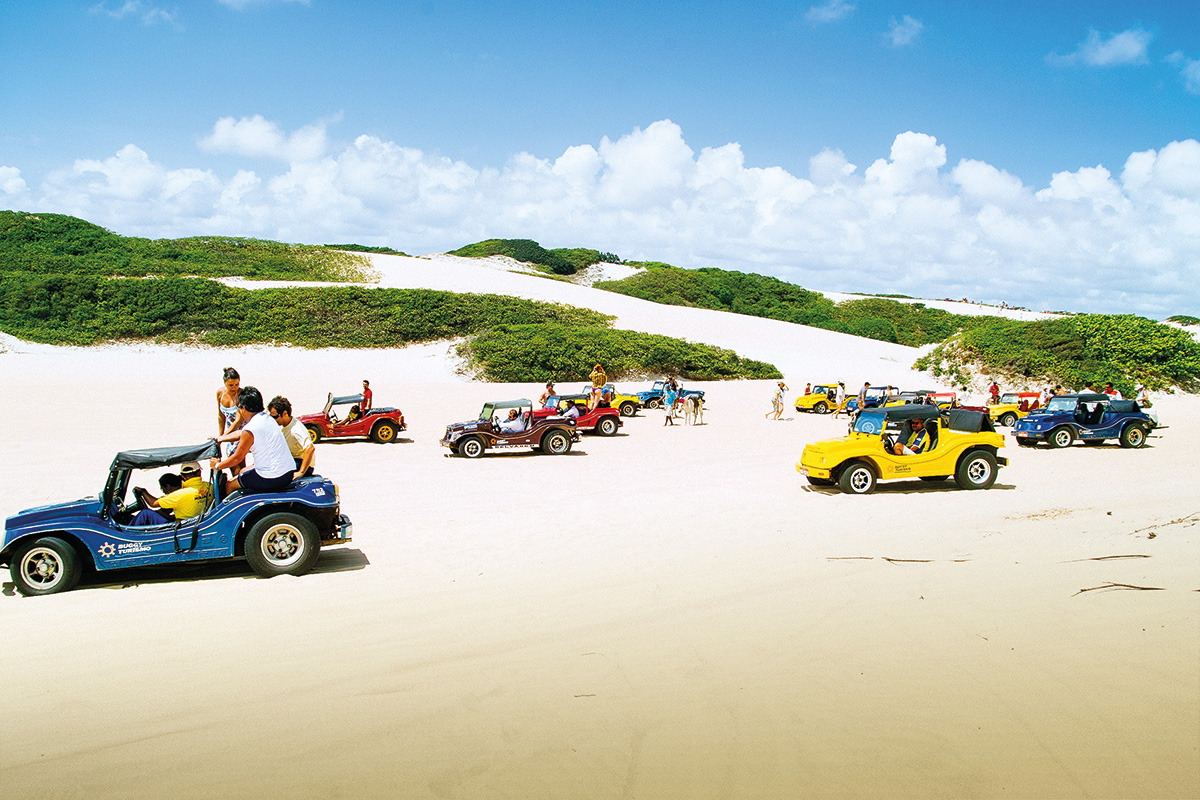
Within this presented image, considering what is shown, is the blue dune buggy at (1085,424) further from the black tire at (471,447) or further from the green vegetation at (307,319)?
the green vegetation at (307,319)

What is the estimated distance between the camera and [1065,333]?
36.2m

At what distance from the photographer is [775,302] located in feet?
243

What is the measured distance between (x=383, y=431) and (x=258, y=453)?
10474mm

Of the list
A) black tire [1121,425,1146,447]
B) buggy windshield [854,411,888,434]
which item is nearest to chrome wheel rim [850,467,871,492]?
buggy windshield [854,411,888,434]

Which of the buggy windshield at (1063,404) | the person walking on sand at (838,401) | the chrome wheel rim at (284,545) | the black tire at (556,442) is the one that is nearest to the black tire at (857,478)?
the black tire at (556,442)

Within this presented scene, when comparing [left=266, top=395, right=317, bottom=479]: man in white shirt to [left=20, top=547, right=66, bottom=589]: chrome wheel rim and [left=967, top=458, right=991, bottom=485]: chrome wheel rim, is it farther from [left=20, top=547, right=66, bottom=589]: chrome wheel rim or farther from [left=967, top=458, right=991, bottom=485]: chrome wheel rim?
[left=967, top=458, right=991, bottom=485]: chrome wheel rim

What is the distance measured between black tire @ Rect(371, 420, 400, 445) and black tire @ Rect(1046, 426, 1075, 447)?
15.2 meters

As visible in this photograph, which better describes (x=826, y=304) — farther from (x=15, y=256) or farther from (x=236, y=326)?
(x=15, y=256)

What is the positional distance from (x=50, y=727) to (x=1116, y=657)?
6382 millimetres

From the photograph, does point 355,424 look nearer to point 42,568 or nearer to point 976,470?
→ point 42,568

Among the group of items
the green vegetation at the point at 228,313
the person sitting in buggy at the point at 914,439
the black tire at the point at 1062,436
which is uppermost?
the green vegetation at the point at 228,313

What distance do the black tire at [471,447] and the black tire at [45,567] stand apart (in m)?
9.27

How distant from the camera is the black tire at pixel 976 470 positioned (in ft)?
39.5

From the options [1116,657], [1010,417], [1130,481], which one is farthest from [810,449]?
[1010,417]
